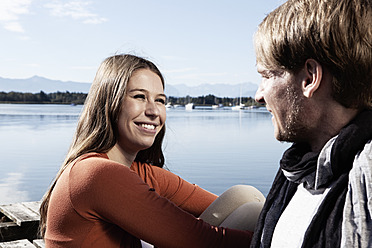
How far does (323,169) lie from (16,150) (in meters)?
15.1

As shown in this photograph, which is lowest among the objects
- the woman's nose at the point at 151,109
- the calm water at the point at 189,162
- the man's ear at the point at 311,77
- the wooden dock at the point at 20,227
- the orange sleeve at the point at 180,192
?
the calm water at the point at 189,162

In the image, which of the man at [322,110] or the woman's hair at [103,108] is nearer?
the man at [322,110]

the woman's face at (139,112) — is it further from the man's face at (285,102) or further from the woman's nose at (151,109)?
the man's face at (285,102)

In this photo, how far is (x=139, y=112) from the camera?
2029 millimetres

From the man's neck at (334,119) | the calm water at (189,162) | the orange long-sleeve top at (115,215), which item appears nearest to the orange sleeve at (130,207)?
the orange long-sleeve top at (115,215)

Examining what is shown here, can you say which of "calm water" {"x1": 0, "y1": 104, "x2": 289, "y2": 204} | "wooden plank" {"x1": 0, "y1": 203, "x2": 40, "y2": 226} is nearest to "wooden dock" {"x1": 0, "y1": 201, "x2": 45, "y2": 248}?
"wooden plank" {"x1": 0, "y1": 203, "x2": 40, "y2": 226}

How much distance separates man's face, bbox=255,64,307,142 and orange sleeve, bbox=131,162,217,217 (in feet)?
3.66

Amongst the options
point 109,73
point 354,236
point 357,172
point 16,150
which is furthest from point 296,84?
point 16,150

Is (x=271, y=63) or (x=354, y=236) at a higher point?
(x=271, y=63)

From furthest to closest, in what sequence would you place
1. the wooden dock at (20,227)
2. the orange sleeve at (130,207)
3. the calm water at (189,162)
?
the calm water at (189,162) < the wooden dock at (20,227) < the orange sleeve at (130,207)

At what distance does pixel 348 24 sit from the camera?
3.93 feet

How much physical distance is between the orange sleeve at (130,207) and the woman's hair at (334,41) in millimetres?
710

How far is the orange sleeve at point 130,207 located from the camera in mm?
1678

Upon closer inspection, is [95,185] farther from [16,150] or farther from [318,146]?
[16,150]
